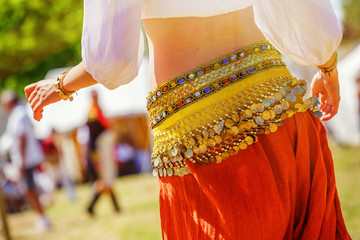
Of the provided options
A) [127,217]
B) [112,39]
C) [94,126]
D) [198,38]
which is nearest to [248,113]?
[198,38]

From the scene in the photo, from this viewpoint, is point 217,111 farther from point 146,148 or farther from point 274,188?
point 146,148

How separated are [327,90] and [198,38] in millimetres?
449

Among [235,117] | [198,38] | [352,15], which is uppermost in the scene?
[352,15]

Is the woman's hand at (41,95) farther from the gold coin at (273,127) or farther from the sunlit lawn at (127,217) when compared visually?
the sunlit lawn at (127,217)

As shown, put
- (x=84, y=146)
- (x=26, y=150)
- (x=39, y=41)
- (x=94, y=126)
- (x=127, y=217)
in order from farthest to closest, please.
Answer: (x=39, y=41), (x=84, y=146), (x=94, y=126), (x=26, y=150), (x=127, y=217)

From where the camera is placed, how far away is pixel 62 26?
15.5 m

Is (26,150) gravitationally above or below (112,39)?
below

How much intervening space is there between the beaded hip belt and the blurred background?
8.43ft

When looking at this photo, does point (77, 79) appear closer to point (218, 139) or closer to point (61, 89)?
point (61, 89)

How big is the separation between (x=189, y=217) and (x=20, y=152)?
19.5 feet

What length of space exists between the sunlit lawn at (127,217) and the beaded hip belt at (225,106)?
2.65 metres

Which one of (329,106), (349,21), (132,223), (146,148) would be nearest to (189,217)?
(329,106)

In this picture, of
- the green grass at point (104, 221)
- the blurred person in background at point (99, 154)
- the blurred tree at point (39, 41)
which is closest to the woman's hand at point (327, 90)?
the green grass at point (104, 221)

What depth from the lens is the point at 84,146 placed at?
37.5 ft
